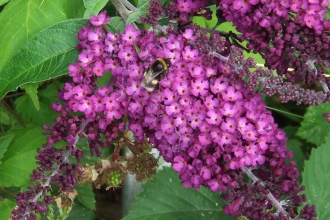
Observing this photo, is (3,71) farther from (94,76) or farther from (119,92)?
(119,92)

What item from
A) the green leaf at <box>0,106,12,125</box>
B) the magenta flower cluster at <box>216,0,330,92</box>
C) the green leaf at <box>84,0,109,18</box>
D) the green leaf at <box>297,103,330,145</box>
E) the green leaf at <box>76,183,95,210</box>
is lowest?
the green leaf at <box>297,103,330,145</box>

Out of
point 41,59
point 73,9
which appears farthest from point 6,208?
point 73,9

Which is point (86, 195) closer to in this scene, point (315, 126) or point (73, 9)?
point (73, 9)

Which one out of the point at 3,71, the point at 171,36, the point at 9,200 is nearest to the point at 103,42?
the point at 171,36

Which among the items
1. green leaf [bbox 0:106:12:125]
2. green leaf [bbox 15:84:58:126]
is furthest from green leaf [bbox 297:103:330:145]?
green leaf [bbox 0:106:12:125]

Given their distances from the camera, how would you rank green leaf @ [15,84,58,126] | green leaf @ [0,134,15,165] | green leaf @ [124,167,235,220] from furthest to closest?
green leaf @ [15,84,58,126]
green leaf @ [124,167,235,220]
green leaf @ [0,134,15,165]

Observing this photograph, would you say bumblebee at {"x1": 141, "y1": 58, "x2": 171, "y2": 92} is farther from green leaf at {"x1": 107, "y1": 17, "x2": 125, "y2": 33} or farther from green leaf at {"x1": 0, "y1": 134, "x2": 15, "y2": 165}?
green leaf at {"x1": 0, "y1": 134, "x2": 15, "y2": 165}
